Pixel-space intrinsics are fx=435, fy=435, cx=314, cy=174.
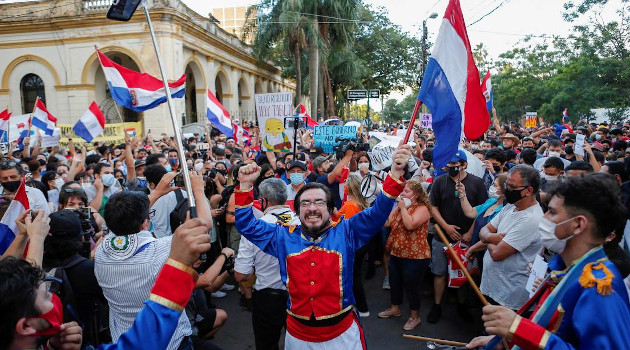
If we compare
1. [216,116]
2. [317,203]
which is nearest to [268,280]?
[317,203]

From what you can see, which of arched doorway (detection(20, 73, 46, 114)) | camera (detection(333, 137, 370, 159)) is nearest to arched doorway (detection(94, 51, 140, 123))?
arched doorway (detection(20, 73, 46, 114))

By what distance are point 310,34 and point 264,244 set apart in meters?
21.7

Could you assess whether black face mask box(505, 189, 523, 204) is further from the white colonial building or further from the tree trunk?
the white colonial building

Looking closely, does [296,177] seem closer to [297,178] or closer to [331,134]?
[297,178]

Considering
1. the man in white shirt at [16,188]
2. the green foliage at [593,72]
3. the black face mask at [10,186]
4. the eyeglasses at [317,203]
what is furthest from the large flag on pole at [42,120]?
the green foliage at [593,72]

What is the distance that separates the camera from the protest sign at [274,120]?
A: 8.56m

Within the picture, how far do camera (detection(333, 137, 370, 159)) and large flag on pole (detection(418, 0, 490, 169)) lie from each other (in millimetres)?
3417

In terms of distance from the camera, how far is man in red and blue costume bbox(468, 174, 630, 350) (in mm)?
1777

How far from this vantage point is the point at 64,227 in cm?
292

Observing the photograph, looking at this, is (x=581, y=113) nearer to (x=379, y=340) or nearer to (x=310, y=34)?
(x=310, y=34)

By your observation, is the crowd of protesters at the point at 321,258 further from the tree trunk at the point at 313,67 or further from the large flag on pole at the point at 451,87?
the tree trunk at the point at 313,67

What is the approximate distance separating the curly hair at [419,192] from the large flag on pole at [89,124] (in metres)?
7.89

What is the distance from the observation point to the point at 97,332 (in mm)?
3123

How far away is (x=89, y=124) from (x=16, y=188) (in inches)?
219
